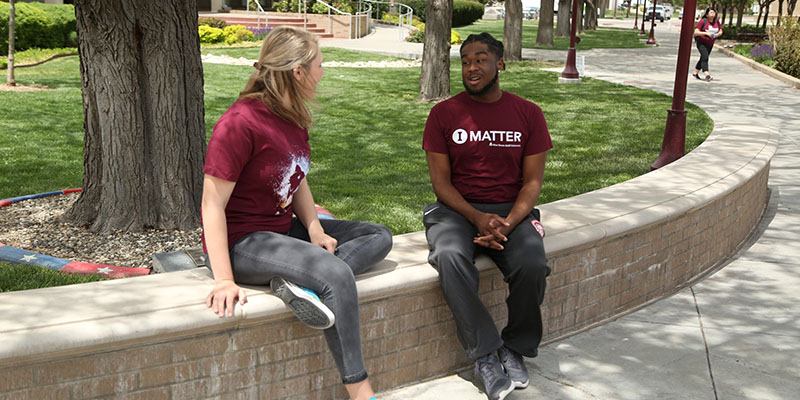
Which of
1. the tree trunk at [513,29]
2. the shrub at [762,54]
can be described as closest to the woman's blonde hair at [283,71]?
the tree trunk at [513,29]

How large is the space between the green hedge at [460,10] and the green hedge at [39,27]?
23.0 meters

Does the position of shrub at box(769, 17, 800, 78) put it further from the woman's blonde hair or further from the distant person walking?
the woman's blonde hair

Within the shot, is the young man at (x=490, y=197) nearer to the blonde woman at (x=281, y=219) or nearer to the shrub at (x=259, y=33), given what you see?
the blonde woman at (x=281, y=219)

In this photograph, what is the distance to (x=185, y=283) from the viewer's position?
10.9 ft

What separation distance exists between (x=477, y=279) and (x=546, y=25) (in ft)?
87.8

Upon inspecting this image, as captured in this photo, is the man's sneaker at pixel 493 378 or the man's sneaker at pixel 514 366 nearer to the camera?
the man's sneaker at pixel 493 378

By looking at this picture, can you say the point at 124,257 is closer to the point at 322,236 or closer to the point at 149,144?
the point at 149,144

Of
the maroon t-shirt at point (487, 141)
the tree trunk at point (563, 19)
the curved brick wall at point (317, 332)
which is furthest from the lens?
the tree trunk at point (563, 19)

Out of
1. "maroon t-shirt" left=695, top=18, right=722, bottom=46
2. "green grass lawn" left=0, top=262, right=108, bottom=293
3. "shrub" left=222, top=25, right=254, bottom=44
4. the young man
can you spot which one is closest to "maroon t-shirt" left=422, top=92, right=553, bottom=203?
the young man

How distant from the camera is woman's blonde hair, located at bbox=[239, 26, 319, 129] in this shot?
3.39 meters

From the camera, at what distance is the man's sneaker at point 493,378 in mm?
3576

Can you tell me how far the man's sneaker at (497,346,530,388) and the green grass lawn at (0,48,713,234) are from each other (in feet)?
4.73

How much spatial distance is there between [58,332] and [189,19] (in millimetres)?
2872

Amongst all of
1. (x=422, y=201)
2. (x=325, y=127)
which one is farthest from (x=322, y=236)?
(x=325, y=127)
